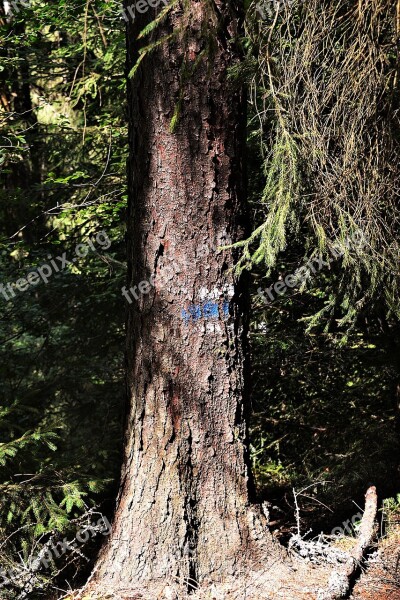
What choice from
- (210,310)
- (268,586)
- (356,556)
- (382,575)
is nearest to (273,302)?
(210,310)

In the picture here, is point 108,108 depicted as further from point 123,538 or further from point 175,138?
point 123,538

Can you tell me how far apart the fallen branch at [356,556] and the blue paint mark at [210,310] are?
1726 mm

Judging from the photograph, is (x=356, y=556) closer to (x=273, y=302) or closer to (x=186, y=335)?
(x=186, y=335)

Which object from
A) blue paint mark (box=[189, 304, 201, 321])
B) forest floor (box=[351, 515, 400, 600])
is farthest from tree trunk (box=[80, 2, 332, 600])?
forest floor (box=[351, 515, 400, 600])

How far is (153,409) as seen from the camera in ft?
12.9

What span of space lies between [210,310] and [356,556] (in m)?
1.93

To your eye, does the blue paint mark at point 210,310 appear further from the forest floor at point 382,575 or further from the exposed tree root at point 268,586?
the forest floor at point 382,575

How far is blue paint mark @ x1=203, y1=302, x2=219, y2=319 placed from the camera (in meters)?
3.87

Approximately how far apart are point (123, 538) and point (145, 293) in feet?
4.99

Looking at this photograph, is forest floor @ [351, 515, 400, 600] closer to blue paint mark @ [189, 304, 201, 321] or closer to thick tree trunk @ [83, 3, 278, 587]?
thick tree trunk @ [83, 3, 278, 587]

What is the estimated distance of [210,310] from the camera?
388 cm

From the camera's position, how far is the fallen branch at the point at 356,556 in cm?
381

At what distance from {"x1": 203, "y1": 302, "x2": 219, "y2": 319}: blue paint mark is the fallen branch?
1.73 m

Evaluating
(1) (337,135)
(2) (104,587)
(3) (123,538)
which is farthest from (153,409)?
(1) (337,135)
